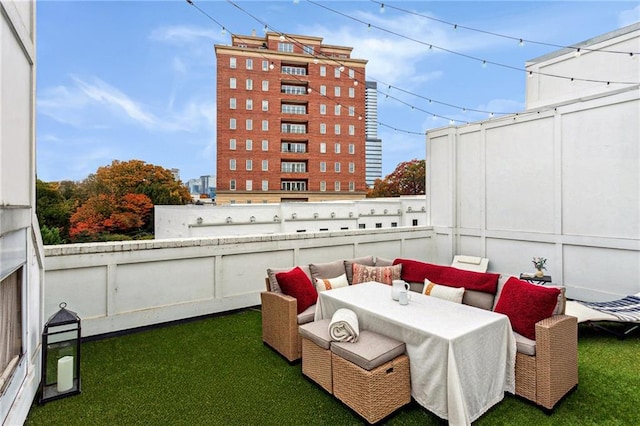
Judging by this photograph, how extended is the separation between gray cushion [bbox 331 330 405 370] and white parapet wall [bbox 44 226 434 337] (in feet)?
7.87

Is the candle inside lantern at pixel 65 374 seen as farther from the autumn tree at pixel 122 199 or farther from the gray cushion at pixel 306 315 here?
the autumn tree at pixel 122 199

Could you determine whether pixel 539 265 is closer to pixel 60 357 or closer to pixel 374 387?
pixel 374 387

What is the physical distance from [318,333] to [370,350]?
1.83 feet

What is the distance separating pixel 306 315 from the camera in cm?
329

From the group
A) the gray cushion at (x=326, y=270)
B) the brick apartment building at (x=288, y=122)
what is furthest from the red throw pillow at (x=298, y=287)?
the brick apartment building at (x=288, y=122)

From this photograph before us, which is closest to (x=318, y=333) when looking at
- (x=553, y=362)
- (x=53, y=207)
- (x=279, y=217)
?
(x=553, y=362)

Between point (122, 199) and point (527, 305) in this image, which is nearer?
point (527, 305)

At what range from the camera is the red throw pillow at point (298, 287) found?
3.38 m

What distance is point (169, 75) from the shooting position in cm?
3428

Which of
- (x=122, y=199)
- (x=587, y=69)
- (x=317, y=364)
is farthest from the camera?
(x=122, y=199)

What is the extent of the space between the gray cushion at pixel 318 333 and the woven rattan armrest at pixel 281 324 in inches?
11.5

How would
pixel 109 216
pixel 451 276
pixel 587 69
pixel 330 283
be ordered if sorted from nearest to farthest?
pixel 451 276
pixel 330 283
pixel 587 69
pixel 109 216

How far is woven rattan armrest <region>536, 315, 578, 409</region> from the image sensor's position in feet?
7.58

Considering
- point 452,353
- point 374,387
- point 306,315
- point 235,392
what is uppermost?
point 452,353
